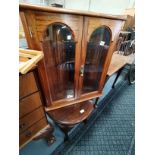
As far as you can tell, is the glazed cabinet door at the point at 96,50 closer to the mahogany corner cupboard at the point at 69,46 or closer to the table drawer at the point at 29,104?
the mahogany corner cupboard at the point at 69,46

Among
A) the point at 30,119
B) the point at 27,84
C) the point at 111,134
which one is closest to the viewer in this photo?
the point at 27,84

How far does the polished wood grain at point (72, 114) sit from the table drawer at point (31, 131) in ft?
0.55

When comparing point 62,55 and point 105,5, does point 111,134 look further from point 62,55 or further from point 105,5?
point 105,5

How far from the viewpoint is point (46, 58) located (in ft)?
2.70

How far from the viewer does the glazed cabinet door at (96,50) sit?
0.82 m

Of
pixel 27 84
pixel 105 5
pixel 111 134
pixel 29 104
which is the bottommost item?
pixel 111 134

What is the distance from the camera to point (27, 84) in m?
0.69

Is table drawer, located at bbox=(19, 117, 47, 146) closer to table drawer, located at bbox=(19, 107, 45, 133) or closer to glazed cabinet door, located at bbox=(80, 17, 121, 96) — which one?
table drawer, located at bbox=(19, 107, 45, 133)

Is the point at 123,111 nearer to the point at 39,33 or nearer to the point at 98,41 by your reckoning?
the point at 98,41

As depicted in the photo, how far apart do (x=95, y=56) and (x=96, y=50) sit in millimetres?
60

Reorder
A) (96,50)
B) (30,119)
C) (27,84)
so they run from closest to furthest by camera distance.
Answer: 1. (27,84)
2. (30,119)
3. (96,50)

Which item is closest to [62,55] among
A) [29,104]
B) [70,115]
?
[29,104]

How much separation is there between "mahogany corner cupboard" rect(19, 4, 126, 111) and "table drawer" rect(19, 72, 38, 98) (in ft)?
0.40
